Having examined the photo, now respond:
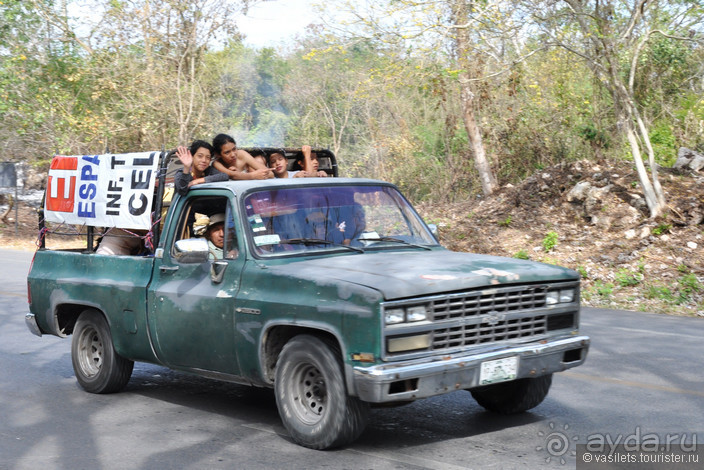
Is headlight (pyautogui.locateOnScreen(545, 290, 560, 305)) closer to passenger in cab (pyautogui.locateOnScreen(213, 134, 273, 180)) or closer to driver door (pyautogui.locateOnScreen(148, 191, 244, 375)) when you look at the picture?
driver door (pyautogui.locateOnScreen(148, 191, 244, 375))

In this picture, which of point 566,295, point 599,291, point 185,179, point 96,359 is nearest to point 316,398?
point 566,295

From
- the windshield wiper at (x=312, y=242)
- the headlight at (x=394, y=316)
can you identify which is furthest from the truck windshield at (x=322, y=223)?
the headlight at (x=394, y=316)

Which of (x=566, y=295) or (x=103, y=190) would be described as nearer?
(x=566, y=295)

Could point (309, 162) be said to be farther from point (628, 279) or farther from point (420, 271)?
point (628, 279)

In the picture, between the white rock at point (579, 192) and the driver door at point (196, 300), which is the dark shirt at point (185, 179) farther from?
the white rock at point (579, 192)

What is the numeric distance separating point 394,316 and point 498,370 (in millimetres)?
809

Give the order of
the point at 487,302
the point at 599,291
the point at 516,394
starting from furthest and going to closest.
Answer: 1. the point at 599,291
2. the point at 516,394
3. the point at 487,302

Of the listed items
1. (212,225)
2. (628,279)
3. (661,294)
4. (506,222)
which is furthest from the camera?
(506,222)

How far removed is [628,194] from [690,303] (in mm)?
4715

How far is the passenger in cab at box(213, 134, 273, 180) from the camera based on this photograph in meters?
7.85

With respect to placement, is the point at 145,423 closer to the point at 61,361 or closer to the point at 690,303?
the point at 61,361

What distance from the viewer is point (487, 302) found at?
547 centimetres

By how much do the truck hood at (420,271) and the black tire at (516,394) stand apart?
811 millimetres

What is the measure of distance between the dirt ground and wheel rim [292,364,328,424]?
8.22 m
